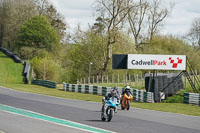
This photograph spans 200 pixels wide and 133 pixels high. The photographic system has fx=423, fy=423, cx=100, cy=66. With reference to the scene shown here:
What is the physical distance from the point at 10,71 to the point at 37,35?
23864 millimetres

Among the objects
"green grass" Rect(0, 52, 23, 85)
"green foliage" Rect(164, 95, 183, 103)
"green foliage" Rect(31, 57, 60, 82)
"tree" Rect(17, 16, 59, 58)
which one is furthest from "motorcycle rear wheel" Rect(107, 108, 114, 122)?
"tree" Rect(17, 16, 59, 58)

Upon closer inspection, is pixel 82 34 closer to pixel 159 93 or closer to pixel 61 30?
pixel 159 93

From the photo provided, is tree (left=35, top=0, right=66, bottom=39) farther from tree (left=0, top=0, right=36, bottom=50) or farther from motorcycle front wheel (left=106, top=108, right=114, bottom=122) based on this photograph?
motorcycle front wheel (left=106, top=108, right=114, bottom=122)

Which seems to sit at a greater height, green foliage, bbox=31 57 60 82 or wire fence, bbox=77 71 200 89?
green foliage, bbox=31 57 60 82

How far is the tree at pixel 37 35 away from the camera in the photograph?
91125 millimetres

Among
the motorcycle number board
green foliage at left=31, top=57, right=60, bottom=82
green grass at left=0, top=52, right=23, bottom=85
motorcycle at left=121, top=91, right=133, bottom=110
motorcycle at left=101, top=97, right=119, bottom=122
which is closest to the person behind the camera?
motorcycle at left=101, top=97, right=119, bottom=122

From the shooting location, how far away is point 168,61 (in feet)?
117

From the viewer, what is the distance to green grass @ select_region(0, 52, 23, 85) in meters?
62.1

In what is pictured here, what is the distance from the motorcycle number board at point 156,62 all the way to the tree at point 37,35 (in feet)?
186

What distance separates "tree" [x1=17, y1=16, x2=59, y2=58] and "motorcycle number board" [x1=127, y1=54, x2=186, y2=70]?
56632 mm

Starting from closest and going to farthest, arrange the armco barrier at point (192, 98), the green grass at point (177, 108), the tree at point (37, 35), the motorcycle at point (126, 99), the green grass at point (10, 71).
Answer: the motorcycle at point (126, 99), the green grass at point (177, 108), the armco barrier at point (192, 98), the green grass at point (10, 71), the tree at point (37, 35)

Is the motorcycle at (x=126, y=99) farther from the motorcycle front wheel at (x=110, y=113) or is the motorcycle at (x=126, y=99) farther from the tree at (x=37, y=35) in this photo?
the tree at (x=37, y=35)

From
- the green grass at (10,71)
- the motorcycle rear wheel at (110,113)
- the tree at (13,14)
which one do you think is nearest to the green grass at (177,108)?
the motorcycle rear wheel at (110,113)

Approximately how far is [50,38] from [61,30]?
17328mm
